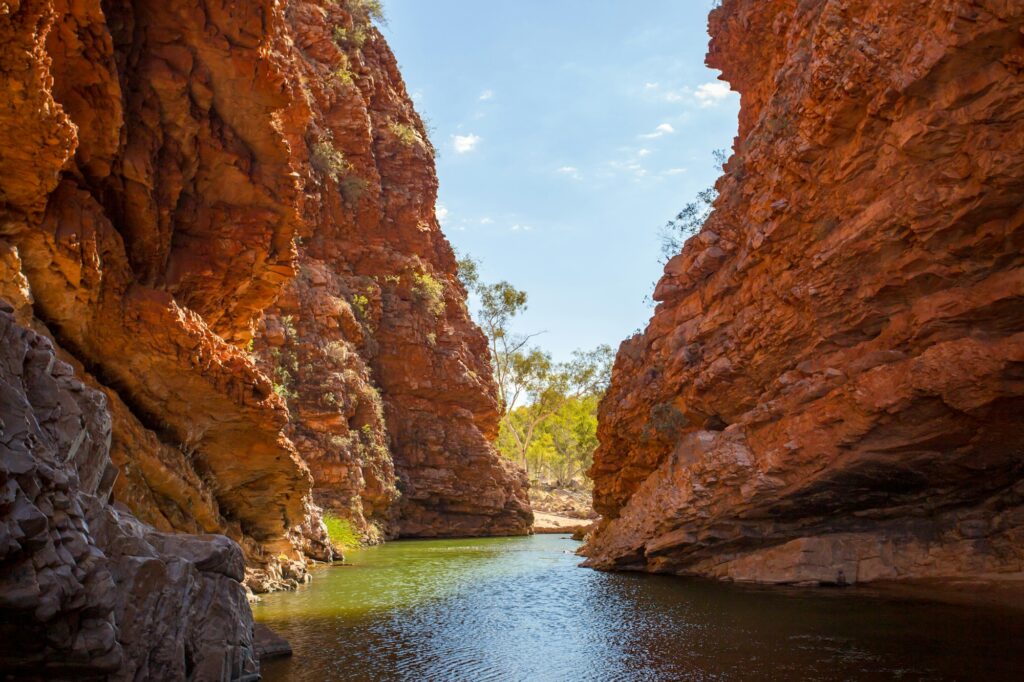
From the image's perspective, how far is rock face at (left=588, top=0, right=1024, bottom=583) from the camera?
11.9 metres

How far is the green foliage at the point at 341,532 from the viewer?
27.7 meters

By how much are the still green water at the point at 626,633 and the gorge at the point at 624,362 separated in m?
0.14

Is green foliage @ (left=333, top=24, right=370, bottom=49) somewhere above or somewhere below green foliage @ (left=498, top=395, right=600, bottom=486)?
above

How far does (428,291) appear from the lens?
128ft

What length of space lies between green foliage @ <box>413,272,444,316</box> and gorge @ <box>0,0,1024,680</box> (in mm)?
18360

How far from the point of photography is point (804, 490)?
15188mm

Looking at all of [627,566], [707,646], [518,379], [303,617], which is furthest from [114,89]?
[518,379]

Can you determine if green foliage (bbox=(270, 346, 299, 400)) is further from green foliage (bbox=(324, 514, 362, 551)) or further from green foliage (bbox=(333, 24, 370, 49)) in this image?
green foliage (bbox=(333, 24, 370, 49))

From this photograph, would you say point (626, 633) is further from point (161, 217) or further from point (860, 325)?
point (161, 217)

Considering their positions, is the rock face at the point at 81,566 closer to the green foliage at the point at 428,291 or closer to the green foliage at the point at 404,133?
the green foliage at the point at 428,291

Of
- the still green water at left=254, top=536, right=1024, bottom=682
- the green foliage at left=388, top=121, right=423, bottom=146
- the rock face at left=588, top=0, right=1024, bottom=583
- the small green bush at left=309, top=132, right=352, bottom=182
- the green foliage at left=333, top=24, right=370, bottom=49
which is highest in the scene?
the green foliage at left=333, top=24, right=370, bottom=49

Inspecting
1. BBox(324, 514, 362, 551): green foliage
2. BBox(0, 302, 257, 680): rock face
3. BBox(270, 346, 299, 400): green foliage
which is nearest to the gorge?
BBox(0, 302, 257, 680): rock face

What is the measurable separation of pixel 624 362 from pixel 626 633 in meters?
12.4

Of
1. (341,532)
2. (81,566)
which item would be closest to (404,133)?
(341,532)
